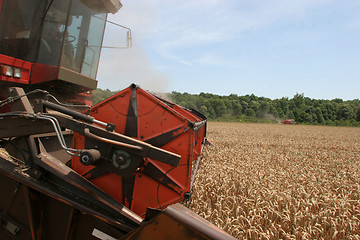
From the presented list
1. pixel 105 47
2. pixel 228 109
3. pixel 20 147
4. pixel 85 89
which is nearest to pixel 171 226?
pixel 20 147

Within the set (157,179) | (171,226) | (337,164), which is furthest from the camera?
(337,164)

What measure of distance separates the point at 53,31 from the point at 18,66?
79 cm

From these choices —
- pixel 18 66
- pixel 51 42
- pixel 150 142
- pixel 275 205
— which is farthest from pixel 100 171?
pixel 51 42

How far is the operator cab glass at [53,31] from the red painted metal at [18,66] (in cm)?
13

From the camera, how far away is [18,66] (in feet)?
9.30

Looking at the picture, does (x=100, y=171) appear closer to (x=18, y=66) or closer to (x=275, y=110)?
(x=18, y=66)

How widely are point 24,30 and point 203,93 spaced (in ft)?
212

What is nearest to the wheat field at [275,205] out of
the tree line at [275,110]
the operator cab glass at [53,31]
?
the operator cab glass at [53,31]

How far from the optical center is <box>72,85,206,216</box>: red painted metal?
5.56 ft

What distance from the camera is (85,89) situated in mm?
3906

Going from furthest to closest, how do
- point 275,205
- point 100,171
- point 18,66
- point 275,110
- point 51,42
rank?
point 275,110
point 51,42
point 18,66
point 275,205
point 100,171

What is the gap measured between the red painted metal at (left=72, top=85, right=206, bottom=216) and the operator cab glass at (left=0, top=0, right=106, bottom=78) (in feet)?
6.78

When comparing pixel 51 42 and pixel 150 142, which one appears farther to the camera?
pixel 51 42

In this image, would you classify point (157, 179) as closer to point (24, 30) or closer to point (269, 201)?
point (269, 201)
